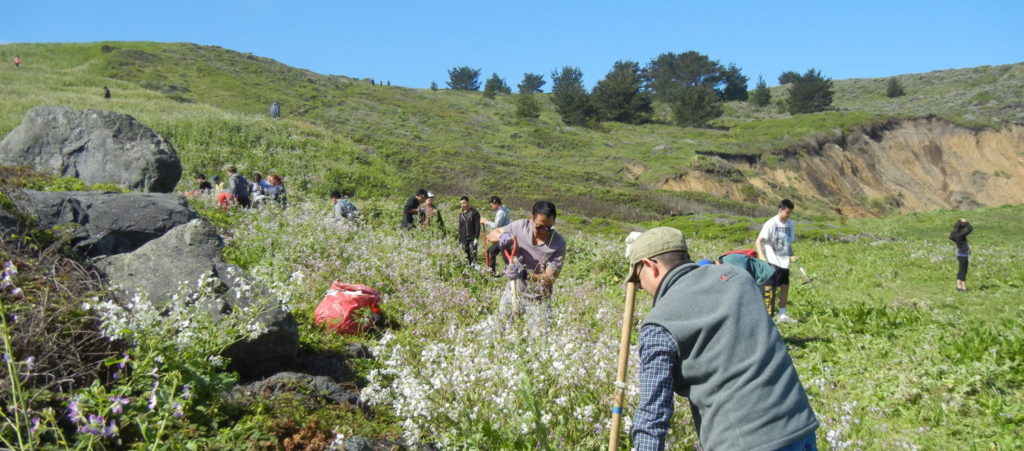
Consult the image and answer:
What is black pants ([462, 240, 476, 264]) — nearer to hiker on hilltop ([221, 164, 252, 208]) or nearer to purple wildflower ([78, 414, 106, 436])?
hiker on hilltop ([221, 164, 252, 208])

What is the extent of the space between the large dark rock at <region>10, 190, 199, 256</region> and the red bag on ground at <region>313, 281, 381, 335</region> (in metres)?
2.30

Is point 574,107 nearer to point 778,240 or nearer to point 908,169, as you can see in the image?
point 908,169

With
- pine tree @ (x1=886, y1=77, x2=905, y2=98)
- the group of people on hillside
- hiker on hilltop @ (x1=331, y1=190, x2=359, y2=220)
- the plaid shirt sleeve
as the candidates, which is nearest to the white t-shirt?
the plaid shirt sleeve

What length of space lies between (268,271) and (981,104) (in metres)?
72.6

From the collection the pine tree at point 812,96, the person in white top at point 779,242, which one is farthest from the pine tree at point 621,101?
the person in white top at point 779,242

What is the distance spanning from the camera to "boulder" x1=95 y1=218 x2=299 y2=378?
459cm

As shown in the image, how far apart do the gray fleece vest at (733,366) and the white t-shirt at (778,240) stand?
646cm

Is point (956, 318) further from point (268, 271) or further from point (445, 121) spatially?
point (445, 121)

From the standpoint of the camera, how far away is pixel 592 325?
218 inches

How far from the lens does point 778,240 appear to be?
8.66m

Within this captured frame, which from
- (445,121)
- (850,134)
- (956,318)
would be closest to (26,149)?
(956,318)

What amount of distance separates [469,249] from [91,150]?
9.17 meters

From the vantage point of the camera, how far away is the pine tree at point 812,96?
67.3m

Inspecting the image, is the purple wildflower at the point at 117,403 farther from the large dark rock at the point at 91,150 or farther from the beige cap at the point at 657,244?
the large dark rock at the point at 91,150
